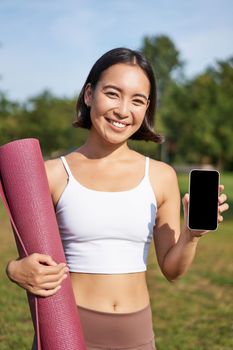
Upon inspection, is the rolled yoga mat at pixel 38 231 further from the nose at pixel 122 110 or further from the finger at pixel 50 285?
the nose at pixel 122 110

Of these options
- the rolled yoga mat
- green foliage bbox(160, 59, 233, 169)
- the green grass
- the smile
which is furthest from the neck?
green foliage bbox(160, 59, 233, 169)

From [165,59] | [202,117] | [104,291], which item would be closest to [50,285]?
[104,291]

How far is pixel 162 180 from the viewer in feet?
7.14

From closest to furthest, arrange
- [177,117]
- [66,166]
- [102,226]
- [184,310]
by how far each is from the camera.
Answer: [102,226] → [66,166] → [184,310] → [177,117]

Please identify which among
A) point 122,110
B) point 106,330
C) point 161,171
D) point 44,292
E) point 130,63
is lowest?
point 106,330

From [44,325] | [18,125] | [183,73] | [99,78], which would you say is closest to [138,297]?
[44,325]

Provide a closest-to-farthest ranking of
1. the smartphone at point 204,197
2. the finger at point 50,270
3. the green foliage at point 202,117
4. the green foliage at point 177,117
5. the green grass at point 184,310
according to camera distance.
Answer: the finger at point 50,270 < the smartphone at point 204,197 < the green grass at point 184,310 < the green foliage at point 177,117 < the green foliage at point 202,117

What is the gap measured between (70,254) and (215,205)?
568 mm

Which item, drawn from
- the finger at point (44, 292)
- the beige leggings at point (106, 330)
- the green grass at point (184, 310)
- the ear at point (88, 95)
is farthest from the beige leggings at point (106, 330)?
the green grass at point (184, 310)

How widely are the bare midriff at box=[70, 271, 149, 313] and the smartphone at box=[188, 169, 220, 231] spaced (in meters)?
0.37

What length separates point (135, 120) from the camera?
2.13 m

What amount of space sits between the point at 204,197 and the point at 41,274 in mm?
605

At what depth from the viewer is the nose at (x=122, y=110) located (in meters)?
2.07

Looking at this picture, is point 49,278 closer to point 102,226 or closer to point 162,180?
point 102,226
